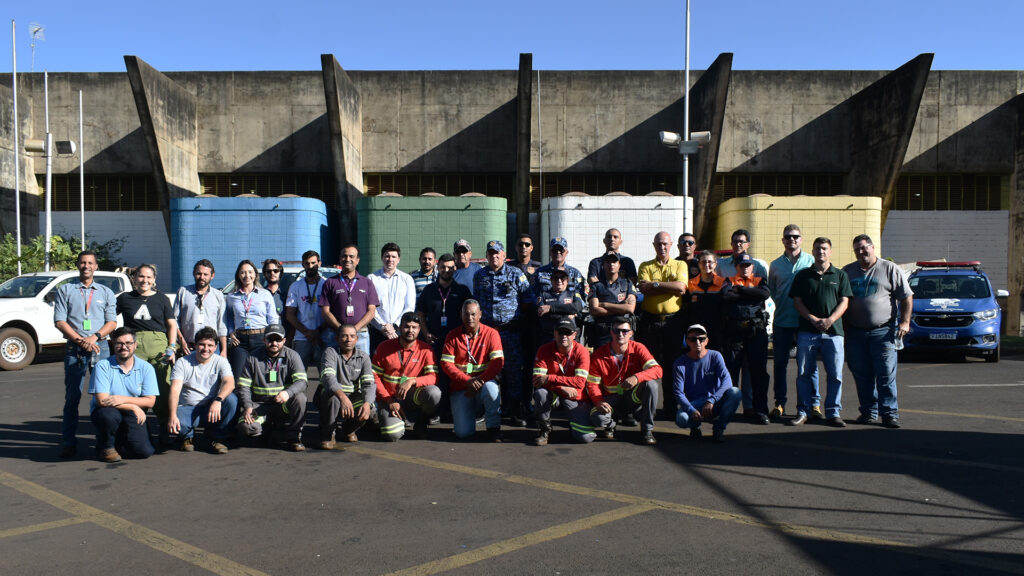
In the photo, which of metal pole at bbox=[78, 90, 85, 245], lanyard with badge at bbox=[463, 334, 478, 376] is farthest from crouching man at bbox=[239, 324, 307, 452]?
metal pole at bbox=[78, 90, 85, 245]

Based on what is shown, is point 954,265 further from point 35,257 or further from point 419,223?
point 35,257

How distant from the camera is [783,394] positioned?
7.88 meters

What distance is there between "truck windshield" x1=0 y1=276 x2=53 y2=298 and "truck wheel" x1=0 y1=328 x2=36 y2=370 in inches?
28.5

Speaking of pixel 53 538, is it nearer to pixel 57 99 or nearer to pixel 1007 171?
pixel 57 99

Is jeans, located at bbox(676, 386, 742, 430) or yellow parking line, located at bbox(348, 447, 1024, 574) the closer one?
yellow parking line, located at bbox(348, 447, 1024, 574)

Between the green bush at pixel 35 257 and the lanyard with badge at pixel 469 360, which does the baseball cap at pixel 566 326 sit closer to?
the lanyard with badge at pixel 469 360

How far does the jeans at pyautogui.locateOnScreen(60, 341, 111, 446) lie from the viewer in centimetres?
629

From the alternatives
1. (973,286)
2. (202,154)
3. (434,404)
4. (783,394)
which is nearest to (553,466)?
(434,404)

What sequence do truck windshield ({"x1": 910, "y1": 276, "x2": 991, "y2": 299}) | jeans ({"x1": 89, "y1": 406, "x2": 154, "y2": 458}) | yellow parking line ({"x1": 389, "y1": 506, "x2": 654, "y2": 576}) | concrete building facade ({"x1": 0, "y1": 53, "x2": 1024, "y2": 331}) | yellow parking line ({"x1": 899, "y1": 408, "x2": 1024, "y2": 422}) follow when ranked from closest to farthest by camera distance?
yellow parking line ({"x1": 389, "y1": 506, "x2": 654, "y2": 576}) < jeans ({"x1": 89, "y1": 406, "x2": 154, "y2": 458}) < yellow parking line ({"x1": 899, "y1": 408, "x2": 1024, "y2": 422}) < truck windshield ({"x1": 910, "y1": 276, "x2": 991, "y2": 299}) < concrete building facade ({"x1": 0, "y1": 53, "x2": 1024, "y2": 331})

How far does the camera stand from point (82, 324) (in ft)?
22.0

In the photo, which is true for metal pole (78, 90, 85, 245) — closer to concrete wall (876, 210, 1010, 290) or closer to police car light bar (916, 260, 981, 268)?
police car light bar (916, 260, 981, 268)

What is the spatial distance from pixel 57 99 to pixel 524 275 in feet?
79.5

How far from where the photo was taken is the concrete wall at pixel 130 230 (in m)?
25.0

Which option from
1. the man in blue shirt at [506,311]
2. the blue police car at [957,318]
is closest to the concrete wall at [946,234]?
the blue police car at [957,318]
